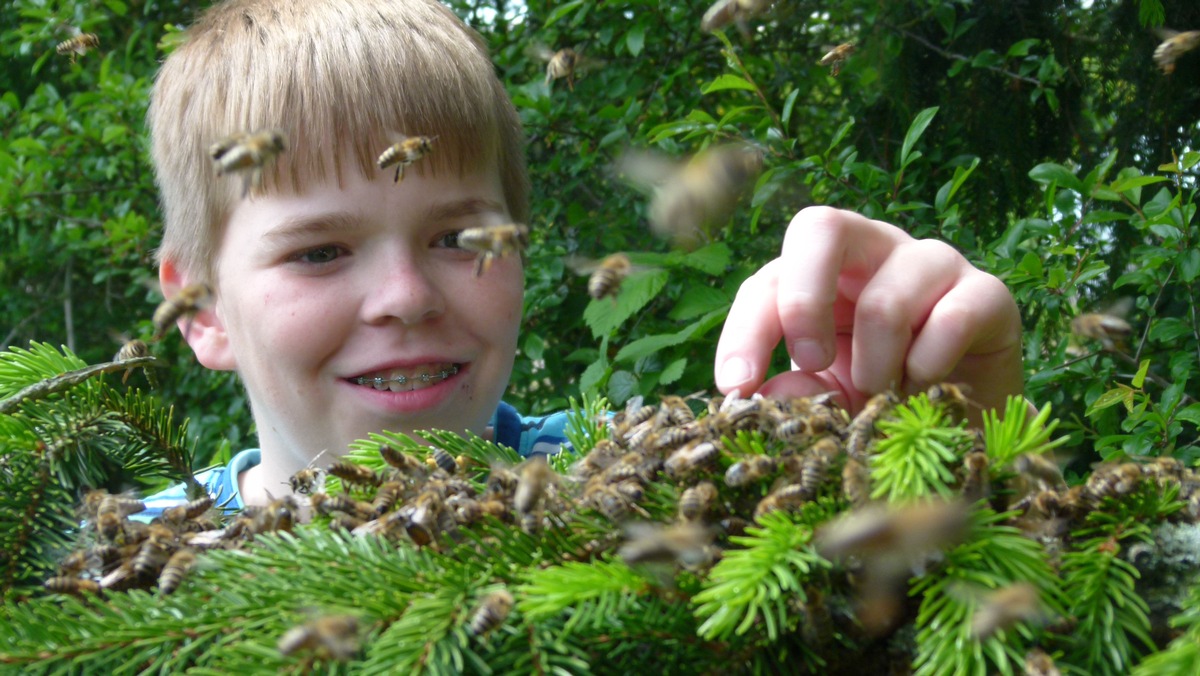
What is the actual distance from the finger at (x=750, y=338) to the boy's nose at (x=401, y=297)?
0.81 meters

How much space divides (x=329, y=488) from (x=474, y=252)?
1.31 metres

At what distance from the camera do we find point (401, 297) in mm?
2189

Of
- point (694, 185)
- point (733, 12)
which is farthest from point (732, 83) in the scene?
point (694, 185)

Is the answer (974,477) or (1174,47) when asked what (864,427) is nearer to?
(974,477)

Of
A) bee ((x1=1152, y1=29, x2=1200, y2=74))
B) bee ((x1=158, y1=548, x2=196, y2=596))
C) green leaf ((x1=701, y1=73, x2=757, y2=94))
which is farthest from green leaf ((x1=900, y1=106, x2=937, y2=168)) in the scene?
bee ((x1=158, y1=548, x2=196, y2=596))

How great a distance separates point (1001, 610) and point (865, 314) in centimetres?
93

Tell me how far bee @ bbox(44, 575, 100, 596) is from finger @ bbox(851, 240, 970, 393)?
1.13m

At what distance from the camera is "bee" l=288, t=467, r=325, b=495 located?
3.88 ft

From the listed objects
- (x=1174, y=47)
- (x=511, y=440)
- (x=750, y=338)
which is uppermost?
(x=1174, y=47)

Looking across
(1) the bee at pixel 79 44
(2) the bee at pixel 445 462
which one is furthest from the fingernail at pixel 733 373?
(1) the bee at pixel 79 44

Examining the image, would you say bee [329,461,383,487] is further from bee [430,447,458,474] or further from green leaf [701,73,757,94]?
green leaf [701,73,757,94]

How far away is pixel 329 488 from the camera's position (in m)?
1.16

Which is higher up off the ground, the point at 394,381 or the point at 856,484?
the point at 856,484

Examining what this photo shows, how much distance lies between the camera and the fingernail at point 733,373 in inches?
57.3
